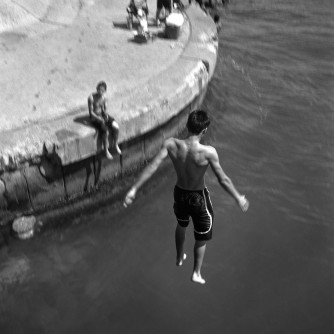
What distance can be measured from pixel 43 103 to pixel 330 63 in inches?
360

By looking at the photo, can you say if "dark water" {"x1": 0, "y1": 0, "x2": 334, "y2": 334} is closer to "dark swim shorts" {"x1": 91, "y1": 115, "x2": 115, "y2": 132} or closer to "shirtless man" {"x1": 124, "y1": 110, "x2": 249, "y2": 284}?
Result: "shirtless man" {"x1": 124, "y1": 110, "x2": 249, "y2": 284}

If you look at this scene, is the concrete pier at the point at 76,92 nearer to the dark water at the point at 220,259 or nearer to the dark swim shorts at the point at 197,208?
the dark water at the point at 220,259

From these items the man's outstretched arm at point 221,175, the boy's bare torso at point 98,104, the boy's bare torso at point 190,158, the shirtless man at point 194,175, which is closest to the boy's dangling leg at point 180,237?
the shirtless man at point 194,175

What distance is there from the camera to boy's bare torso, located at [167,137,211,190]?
5293mm

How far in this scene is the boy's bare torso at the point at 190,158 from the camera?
5293 millimetres

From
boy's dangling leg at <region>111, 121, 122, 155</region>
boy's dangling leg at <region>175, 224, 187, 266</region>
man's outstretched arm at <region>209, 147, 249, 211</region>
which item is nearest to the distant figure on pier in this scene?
boy's dangling leg at <region>111, 121, 122, 155</region>

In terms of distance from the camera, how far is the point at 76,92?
8656 millimetres

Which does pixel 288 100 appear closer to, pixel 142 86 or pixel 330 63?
pixel 330 63

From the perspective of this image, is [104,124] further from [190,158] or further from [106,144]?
[190,158]

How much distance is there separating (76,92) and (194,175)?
393cm

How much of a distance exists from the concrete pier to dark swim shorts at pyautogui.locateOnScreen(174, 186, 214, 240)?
239 centimetres

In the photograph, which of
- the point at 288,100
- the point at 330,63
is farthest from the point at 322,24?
the point at 288,100

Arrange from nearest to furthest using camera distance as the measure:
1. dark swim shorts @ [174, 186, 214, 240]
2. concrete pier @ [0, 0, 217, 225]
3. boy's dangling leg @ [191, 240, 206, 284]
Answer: dark swim shorts @ [174, 186, 214, 240]
boy's dangling leg @ [191, 240, 206, 284]
concrete pier @ [0, 0, 217, 225]

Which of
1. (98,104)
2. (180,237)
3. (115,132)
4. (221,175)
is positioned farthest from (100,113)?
(221,175)
